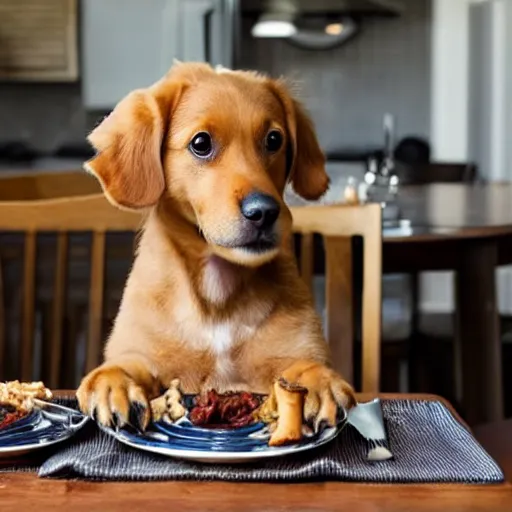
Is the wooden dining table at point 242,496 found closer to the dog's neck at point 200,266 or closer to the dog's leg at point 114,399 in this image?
the dog's leg at point 114,399

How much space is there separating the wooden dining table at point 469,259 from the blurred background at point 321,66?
173 centimetres

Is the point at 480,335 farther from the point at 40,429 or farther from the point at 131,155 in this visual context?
the point at 40,429

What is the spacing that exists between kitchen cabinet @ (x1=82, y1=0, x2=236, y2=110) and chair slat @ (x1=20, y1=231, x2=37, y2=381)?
301cm

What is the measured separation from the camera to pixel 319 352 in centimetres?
109

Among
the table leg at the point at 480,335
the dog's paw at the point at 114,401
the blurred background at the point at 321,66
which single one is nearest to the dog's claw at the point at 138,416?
the dog's paw at the point at 114,401

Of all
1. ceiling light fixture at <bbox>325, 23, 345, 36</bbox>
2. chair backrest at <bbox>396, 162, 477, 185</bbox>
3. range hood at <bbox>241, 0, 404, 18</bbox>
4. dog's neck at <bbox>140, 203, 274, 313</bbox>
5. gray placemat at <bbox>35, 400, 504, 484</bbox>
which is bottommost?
gray placemat at <bbox>35, 400, 504, 484</bbox>

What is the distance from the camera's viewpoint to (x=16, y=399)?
91 centimetres

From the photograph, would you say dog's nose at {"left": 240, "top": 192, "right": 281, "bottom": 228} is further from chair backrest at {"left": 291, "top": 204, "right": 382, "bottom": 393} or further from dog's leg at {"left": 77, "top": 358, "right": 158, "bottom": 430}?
chair backrest at {"left": 291, "top": 204, "right": 382, "bottom": 393}

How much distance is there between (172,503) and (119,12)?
3918 millimetres

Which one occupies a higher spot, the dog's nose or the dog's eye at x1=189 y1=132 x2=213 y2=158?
the dog's eye at x1=189 y1=132 x2=213 y2=158

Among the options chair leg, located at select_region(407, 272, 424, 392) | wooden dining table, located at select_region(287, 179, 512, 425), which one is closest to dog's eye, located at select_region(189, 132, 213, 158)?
wooden dining table, located at select_region(287, 179, 512, 425)

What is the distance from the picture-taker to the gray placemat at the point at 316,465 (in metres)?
0.81

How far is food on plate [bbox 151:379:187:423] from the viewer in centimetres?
88

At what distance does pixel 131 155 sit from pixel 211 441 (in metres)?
0.34
